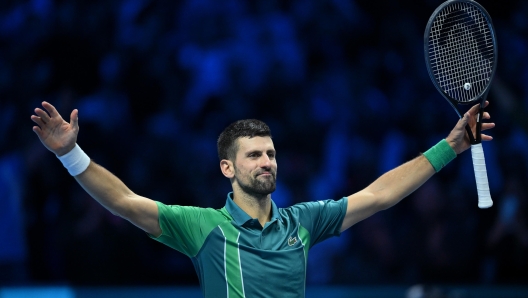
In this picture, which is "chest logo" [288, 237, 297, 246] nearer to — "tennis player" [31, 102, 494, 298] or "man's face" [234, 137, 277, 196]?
"tennis player" [31, 102, 494, 298]

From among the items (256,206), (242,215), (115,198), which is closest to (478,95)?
(256,206)

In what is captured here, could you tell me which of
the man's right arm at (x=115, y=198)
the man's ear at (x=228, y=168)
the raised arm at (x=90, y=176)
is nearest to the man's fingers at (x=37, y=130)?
the raised arm at (x=90, y=176)

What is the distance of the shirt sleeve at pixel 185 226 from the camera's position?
400 centimetres

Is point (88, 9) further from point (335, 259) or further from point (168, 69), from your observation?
point (335, 259)

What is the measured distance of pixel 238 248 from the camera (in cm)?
401

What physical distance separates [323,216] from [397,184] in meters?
0.50

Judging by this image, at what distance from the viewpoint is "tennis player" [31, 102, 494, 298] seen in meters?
3.78

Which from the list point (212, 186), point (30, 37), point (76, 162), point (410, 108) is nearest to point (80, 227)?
point (212, 186)

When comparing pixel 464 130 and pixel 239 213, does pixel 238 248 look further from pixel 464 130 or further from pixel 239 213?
pixel 464 130

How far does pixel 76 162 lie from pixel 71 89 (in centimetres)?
527

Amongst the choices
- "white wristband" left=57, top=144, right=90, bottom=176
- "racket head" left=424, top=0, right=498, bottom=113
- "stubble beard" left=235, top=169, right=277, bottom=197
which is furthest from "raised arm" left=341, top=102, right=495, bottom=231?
"white wristband" left=57, top=144, right=90, bottom=176

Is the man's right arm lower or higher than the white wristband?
lower

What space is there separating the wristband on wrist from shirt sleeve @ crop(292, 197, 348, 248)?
583 millimetres

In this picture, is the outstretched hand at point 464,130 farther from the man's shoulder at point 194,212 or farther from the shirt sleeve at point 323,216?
the man's shoulder at point 194,212
